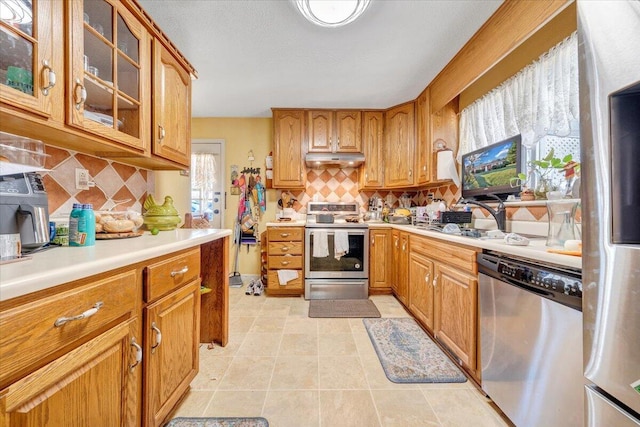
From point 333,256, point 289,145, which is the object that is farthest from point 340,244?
point 289,145

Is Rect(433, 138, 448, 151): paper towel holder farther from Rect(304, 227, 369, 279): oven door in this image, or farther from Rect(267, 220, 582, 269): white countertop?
Rect(267, 220, 582, 269): white countertop

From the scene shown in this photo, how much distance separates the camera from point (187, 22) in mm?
1776

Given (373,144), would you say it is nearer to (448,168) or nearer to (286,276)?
(448,168)

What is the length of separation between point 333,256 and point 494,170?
1.76 metres

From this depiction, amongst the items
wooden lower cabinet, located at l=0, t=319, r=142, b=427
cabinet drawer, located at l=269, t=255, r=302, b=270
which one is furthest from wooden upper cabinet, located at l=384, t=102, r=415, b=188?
wooden lower cabinet, located at l=0, t=319, r=142, b=427

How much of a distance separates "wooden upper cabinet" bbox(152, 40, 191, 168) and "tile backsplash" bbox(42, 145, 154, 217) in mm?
316

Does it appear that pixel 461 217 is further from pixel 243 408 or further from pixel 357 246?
pixel 243 408

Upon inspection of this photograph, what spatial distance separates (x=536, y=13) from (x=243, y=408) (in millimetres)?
2653

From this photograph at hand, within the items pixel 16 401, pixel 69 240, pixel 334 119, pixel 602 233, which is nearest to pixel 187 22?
pixel 69 240

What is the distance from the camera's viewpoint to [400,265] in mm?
2695

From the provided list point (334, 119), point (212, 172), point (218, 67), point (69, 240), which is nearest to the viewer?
point (69, 240)

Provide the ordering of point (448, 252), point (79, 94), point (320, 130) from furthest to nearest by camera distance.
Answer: point (320, 130)
point (448, 252)
point (79, 94)

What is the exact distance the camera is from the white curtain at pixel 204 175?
139 inches

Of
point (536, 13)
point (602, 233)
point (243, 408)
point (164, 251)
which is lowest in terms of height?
point (243, 408)
